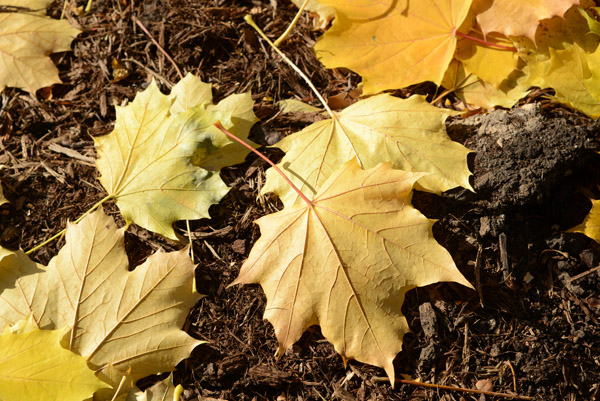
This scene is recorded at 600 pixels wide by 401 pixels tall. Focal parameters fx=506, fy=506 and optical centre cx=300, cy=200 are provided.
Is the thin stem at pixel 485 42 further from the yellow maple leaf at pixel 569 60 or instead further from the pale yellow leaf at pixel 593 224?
the pale yellow leaf at pixel 593 224

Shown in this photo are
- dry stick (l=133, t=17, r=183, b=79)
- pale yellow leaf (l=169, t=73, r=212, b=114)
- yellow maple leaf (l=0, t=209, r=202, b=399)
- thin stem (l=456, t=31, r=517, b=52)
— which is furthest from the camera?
dry stick (l=133, t=17, r=183, b=79)

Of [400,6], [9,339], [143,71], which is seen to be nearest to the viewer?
[9,339]

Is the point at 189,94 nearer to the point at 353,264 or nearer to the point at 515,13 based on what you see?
the point at 353,264

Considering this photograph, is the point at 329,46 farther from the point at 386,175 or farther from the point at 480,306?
the point at 480,306

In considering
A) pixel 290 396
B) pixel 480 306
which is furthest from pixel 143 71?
pixel 480 306

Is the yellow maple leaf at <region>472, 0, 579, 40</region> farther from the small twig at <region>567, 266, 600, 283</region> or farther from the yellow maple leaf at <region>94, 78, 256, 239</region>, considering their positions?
the yellow maple leaf at <region>94, 78, 256, 239</region>

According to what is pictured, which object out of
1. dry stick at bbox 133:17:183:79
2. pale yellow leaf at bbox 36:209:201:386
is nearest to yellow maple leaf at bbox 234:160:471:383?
pale yellow leaf at bbox 36:209:201:386

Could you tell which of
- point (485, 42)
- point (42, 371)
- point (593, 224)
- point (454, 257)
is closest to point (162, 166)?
point (42, 371)
